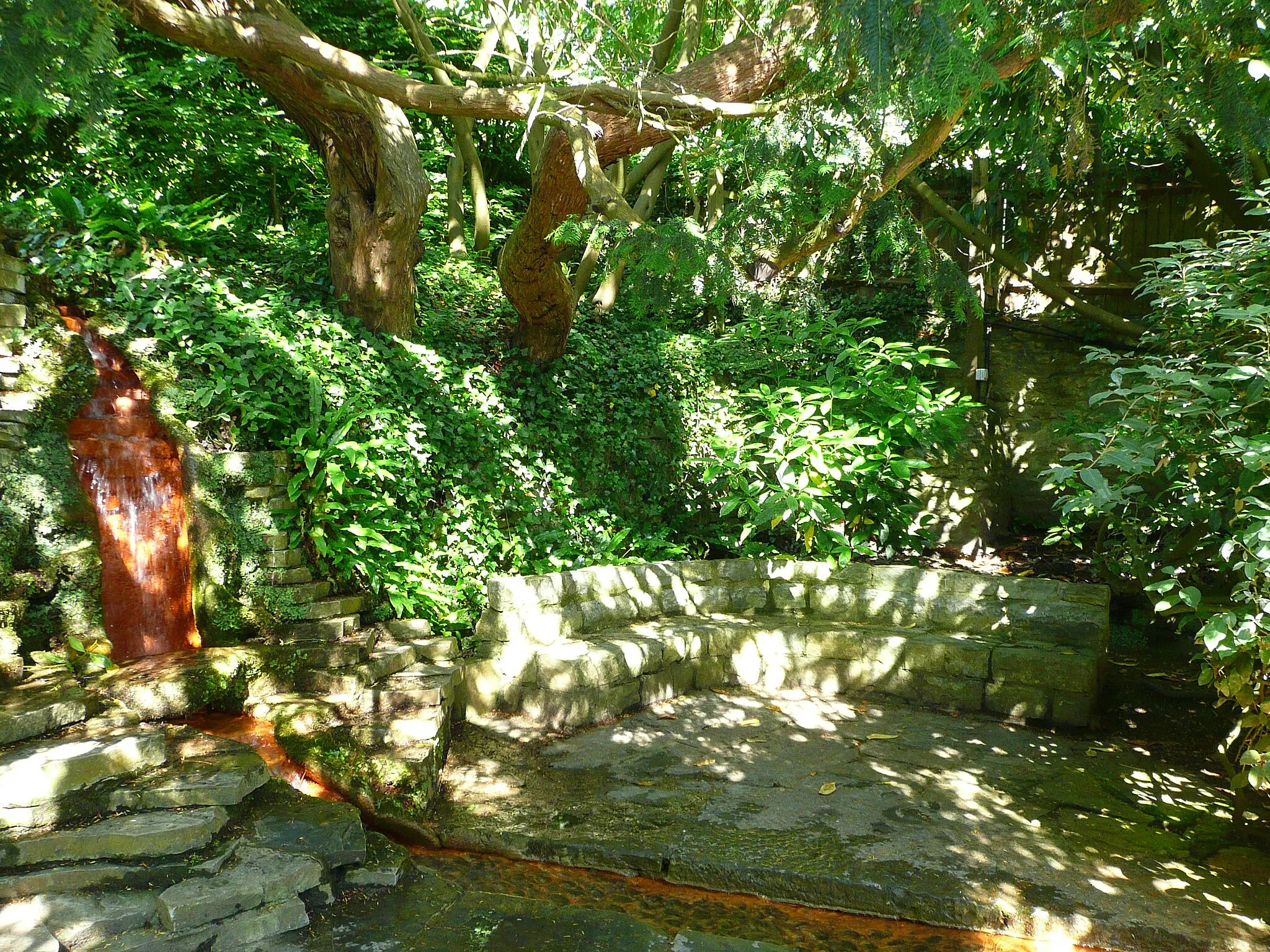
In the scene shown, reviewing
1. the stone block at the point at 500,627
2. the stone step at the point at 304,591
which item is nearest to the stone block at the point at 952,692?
the stone block at the point at 500,627

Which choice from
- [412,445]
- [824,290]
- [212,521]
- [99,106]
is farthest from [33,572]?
[824,290]

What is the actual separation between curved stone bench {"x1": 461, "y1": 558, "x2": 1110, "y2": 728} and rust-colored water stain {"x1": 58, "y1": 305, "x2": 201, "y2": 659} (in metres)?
1.83

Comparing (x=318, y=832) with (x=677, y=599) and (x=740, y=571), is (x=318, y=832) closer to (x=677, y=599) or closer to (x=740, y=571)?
(x=677, y=599)

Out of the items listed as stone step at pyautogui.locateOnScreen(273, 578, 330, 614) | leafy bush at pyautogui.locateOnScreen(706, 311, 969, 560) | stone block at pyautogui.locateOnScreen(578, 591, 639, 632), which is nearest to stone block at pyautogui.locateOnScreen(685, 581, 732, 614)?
leafy bush at pyautogui.locateOnScreen(706, 311, 969, 560)

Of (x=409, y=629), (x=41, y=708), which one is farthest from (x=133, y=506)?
(x=409, y=629)

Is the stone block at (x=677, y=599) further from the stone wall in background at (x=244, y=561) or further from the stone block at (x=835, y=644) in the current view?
the stone wall in background at (x=244, y=561)

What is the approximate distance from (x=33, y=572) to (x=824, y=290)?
7.99m

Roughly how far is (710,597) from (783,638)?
2.30 ft

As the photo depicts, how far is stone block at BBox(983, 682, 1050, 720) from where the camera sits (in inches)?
201

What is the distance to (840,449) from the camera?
6.25 metres

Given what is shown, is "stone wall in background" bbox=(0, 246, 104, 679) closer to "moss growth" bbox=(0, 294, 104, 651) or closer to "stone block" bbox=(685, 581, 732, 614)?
"moss growth" bbox=(0, 294, 104, 651)

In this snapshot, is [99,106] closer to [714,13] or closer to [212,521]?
[212,521]

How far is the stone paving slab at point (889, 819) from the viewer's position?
3225mm

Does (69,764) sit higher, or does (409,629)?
(409,629)
